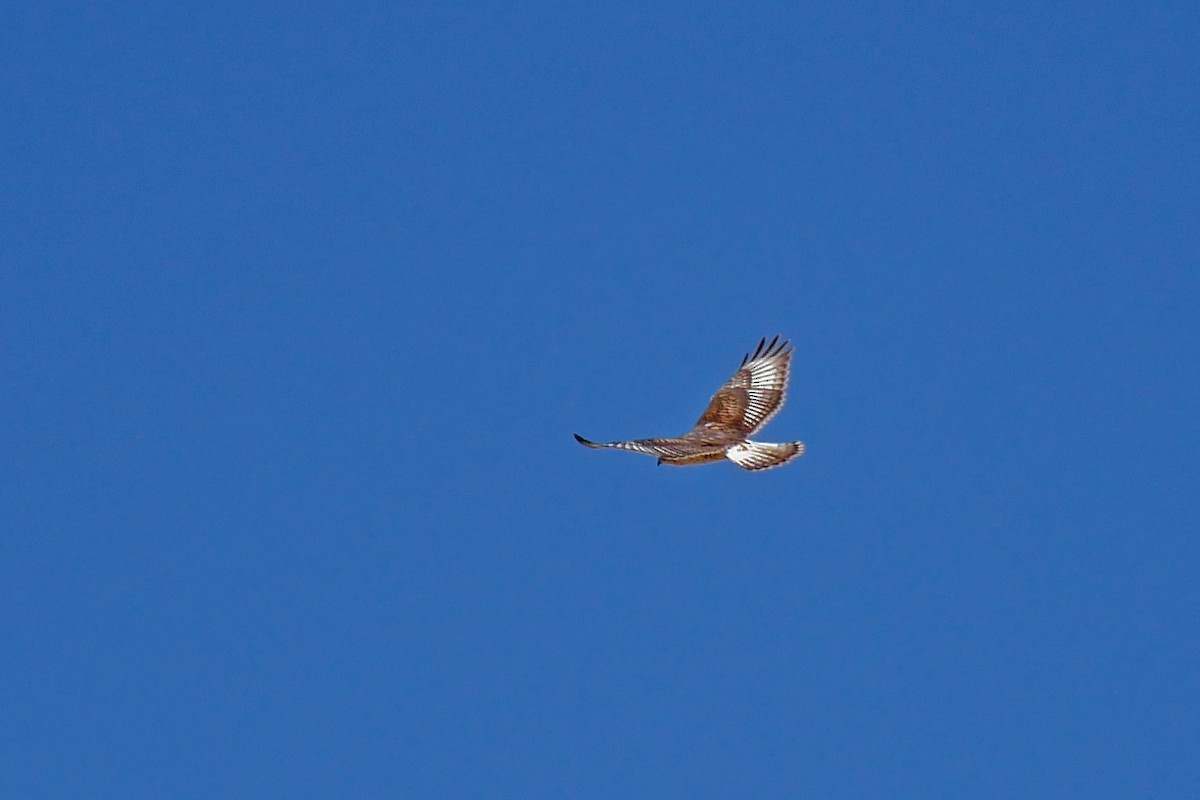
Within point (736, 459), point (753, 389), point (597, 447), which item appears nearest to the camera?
point (597, 447)

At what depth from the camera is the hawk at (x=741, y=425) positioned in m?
27.8

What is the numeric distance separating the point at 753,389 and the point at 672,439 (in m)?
4.09

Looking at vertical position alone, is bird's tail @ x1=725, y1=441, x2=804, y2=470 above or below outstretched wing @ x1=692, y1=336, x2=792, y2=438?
below

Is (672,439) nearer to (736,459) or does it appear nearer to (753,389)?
(736,459)

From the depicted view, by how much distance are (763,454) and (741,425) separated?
239 cm

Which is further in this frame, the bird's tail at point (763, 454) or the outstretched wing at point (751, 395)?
the outstretched wing at point (751, 395)

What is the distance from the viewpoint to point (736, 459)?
28.7 m

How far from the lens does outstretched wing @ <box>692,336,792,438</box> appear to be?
3125cm

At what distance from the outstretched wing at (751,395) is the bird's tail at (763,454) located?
106cm

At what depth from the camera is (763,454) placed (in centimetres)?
2880

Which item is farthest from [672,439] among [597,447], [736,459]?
[597,447]

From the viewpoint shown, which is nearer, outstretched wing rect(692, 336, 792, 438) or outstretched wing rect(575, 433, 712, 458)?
outstretched wing rect(575, 433, 712, 458)

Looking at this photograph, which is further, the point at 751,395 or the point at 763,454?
the point at 751,395

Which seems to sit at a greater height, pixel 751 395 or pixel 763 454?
pixel 751 395
